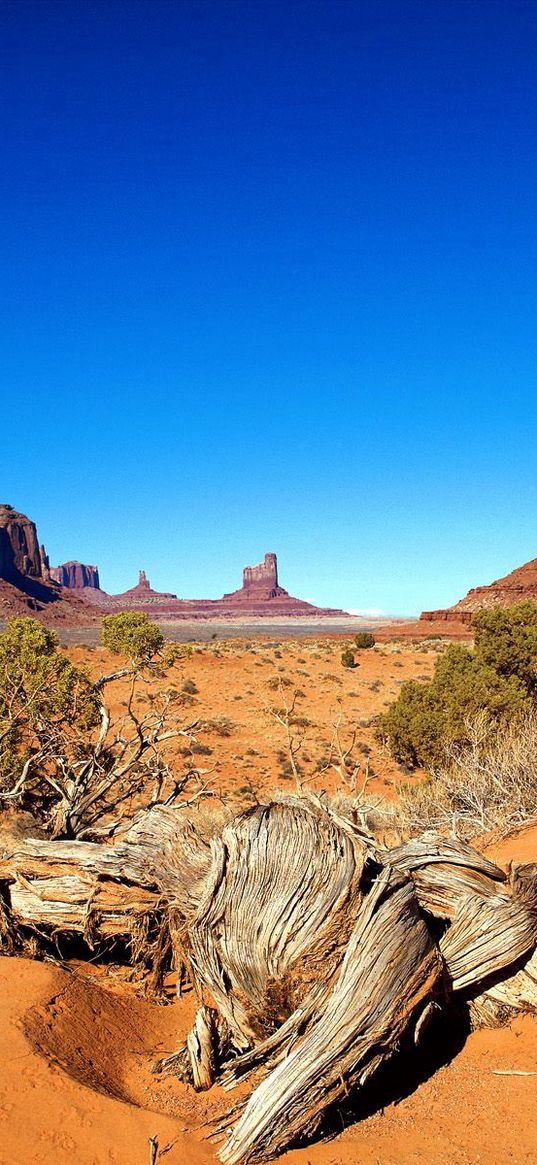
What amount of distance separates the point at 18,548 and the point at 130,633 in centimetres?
12402

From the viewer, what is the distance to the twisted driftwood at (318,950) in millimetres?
4035

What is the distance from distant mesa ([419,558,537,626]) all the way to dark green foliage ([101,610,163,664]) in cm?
4264

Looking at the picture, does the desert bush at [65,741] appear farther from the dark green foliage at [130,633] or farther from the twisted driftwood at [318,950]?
the dark green foliage at [130,633]

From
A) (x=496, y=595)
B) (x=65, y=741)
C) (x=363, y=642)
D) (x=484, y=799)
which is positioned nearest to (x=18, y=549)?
(x=496, y=595)

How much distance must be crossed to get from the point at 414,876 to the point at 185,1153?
212 cm

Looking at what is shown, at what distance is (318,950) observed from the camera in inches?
170

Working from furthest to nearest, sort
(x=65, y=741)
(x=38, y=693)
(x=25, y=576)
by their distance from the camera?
1. (x=25, y=576)
2. (x=38, y=693)
3. (x=65, y=741)

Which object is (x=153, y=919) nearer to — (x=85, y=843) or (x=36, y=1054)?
(x=85, y=843)

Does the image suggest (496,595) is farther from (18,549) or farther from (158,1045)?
(18,549)

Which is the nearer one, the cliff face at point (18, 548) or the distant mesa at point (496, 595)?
the distant mesa at point (496, 595)

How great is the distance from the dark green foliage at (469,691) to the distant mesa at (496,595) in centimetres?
5223

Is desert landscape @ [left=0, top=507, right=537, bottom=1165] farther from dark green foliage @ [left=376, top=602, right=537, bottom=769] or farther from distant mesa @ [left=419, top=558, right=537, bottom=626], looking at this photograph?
distant mesa @ [left=419, top=558, right=537, bottom=626]

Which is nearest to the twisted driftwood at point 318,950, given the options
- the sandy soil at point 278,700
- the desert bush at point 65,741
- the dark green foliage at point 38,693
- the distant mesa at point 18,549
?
the desert bush at point 65,741

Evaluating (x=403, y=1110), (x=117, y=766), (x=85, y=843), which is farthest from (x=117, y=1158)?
(x=117, y=766)
